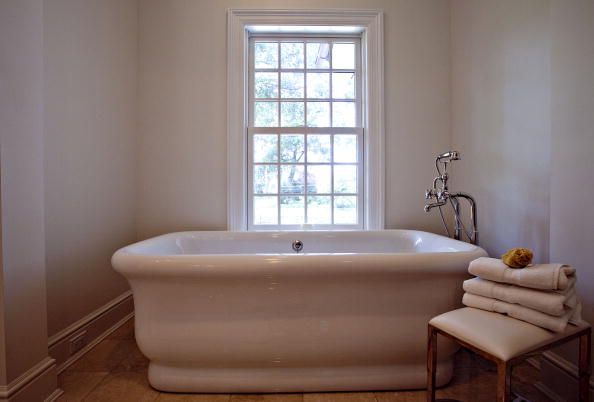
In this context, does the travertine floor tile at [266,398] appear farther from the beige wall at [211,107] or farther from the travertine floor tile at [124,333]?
the beige wall at [211,107]

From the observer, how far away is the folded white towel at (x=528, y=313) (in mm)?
1008

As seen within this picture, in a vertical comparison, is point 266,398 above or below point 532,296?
below

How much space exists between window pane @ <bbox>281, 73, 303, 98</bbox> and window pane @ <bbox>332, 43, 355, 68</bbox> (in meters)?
0.32

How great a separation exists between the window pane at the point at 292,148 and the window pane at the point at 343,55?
69 cm

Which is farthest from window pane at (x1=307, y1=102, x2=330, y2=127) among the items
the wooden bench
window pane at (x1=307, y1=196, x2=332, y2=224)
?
the wooden bench

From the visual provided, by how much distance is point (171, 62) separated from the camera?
2.50 metres

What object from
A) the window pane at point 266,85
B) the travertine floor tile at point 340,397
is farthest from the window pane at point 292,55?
the travertine floor tile at point 340,397

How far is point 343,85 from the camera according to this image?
105 inches

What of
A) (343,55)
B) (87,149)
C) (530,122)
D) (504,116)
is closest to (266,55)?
(343,55)

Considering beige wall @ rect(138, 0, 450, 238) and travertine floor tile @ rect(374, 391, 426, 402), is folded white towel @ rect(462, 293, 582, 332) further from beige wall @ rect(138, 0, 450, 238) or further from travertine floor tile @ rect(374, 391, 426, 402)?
beige wall @ rect(138, 0, 450, 238)

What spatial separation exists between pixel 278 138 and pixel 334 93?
61 centimetres

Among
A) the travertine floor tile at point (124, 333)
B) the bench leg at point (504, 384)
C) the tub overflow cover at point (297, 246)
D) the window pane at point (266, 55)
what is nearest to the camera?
the bench leg at point (504, 384)

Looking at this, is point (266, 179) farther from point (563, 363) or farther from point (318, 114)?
point (563, 363)

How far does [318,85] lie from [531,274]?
2115mm
